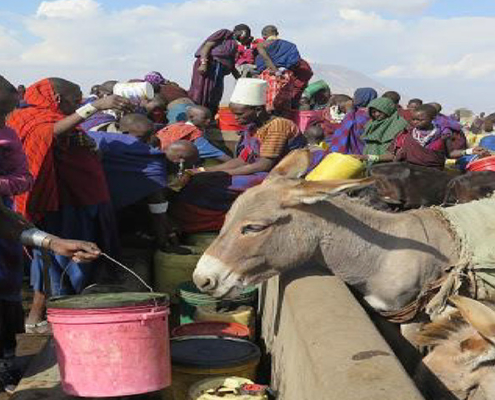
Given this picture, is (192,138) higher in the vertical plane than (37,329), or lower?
higher

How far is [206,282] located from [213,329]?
126cm

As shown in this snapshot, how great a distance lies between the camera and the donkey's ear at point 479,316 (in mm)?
2904

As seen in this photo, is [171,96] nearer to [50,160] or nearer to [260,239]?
[50,160]

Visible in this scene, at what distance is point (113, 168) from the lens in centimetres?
624

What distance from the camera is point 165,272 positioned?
6.36 m

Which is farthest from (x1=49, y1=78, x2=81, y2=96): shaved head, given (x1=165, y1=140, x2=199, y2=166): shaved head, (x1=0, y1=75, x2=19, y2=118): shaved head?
(x1=165, y1=140, x2=199, y2=166): shaved head

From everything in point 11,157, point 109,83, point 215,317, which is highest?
point 109,83

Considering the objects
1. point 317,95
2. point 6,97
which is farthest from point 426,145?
point 317,95

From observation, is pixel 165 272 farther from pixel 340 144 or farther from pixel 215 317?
pixel 340 144

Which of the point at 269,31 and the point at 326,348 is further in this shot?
the point at 269,31

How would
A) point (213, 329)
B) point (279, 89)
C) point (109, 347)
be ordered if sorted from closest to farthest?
point (109, 347)
point (213, 329)
point (279, 89)

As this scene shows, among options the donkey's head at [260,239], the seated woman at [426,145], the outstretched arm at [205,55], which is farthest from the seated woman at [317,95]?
the donkey's head at [260,239]

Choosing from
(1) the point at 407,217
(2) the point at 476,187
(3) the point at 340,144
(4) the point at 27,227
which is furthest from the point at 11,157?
(3) the point at 340,144

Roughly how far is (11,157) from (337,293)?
2262 mm
